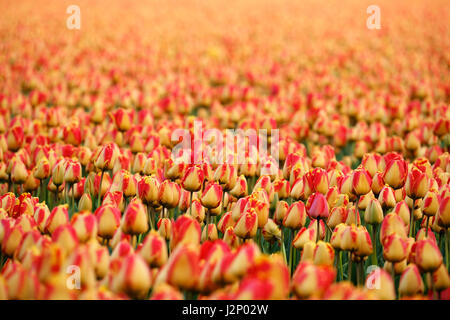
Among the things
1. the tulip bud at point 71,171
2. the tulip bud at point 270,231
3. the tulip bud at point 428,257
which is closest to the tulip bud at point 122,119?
the tulip bud at point 71,171

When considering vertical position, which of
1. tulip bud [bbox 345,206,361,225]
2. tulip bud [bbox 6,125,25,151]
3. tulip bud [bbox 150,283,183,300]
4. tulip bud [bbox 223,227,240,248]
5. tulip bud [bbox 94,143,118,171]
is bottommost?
tulip bud [bbox 223,227,240,248]

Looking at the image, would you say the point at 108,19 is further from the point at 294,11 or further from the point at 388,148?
the point at 388,148

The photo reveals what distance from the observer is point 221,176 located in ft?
8.05

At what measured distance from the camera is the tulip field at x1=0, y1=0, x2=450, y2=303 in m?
1.44

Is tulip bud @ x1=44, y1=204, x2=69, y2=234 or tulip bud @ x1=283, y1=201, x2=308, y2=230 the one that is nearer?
tulip bud @ x1=44, y1=204, x2=69, y2=234

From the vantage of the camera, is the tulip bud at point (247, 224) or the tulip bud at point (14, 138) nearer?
the tulip bud at point (247, 224)

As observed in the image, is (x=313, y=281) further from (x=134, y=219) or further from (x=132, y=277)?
(x=134, y=219)

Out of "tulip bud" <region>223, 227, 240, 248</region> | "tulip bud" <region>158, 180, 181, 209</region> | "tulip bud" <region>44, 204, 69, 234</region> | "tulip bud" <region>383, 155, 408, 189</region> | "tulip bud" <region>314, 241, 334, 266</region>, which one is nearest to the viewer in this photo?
"tulip bud" <region>314, 241, 334, 266</region>

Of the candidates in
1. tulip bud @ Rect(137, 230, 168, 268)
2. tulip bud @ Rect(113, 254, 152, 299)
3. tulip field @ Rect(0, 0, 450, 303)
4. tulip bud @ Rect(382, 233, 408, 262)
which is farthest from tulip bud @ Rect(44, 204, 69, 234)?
tulip bud @ Rect(382, 233, 408, 262)

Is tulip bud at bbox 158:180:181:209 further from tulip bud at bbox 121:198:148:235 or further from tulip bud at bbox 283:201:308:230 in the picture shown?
tulip bud at bbox 283:201:308:230

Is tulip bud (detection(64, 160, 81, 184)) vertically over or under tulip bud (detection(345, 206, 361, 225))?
over

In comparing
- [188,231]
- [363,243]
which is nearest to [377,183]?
[363,243]

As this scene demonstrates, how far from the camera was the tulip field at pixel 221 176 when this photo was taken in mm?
1442

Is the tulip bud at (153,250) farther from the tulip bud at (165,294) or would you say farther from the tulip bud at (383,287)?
the tulip bud at (383,287)
